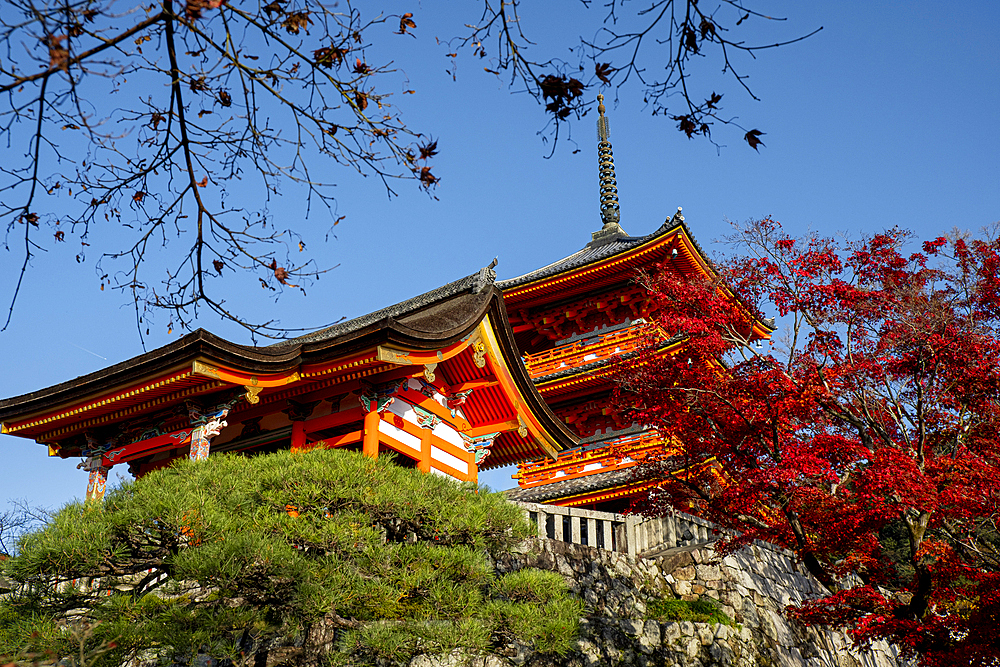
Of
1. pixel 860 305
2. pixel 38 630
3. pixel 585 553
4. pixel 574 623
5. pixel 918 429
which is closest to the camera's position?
pixel 38 630

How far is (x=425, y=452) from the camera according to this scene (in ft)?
33.6

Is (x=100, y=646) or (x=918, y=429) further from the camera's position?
(x=918, y=429)

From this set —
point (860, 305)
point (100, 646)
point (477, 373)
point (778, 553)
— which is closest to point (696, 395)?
point (860, 305)

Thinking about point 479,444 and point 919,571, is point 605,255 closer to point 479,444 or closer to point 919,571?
point 479,444

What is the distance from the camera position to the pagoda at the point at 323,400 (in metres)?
8.80

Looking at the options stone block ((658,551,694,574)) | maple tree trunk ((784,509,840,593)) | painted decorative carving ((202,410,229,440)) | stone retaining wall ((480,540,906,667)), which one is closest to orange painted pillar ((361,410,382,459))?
painted decorative carving ((202,410,229,440))

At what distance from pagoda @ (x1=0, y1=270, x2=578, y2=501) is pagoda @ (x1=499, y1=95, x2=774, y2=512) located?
4.38 meters

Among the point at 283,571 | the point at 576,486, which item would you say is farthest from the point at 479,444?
the point at 283,571

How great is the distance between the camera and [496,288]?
1137 centimetres

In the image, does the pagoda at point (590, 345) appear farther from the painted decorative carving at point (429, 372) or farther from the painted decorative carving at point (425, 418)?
the painted decorative carving at point (429, 372)

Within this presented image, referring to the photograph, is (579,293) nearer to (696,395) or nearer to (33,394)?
(696,395)

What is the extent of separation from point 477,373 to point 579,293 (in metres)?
8.12

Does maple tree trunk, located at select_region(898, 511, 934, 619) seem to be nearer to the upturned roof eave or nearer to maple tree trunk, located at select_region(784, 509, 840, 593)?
maple tree trunk, located at select_region(784, 509, 840, 593)

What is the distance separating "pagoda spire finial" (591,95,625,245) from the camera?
23.6m
